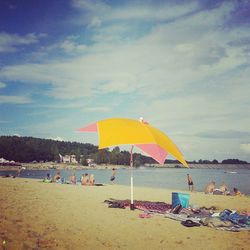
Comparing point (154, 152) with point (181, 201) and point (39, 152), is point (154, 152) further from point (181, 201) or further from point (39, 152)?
point (39, 152)

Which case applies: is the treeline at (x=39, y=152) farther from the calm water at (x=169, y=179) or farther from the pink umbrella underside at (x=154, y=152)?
the pink umbrella underside at (x=154, y=152)

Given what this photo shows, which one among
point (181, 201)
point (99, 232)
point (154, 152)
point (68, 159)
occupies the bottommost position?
point (99, 232)

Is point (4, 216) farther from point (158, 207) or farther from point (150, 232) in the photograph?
point (158, 207)

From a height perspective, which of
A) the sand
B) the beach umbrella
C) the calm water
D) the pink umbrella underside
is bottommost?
the calm water

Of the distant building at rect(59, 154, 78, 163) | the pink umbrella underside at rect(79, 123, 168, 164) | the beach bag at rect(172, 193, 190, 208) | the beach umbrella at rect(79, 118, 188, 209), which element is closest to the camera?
the beach umbrella at rect(79, 118, 188, 209)

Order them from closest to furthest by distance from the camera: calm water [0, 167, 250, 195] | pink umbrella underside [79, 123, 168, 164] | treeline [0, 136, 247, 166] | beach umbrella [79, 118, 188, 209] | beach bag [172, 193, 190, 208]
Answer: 1. beach umbrella [79, 118, 188, 209]
2. beach bag [172, 193, 190, 208]
3. pink umbrella underside [79, 123, 168, 164]
4. calm water [0, 167, 250, 195]
5. treeline [0, 136, 247, 166]

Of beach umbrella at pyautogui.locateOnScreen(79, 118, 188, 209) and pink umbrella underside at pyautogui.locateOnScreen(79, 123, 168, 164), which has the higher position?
beach umbrella at pyautogui.locateOnScreen(79, 118, 188, 209)

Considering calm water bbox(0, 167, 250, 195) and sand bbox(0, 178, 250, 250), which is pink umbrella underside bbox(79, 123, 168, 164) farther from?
calm water bbox(0, 167, 250, 195)

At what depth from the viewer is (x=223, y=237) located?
789 centimetres

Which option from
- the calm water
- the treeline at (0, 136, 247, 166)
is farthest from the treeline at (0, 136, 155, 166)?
the calm water

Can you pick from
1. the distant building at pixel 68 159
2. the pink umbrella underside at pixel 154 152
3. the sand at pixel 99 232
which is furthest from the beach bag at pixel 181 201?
the distant building at pixel 68 159

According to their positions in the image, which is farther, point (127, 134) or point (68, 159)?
point (68, 159)

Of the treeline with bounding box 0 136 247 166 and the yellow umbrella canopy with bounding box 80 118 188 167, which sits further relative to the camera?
the treeline with bounding box 0 136 247 166

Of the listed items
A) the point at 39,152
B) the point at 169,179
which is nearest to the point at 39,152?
the point at 39,152
